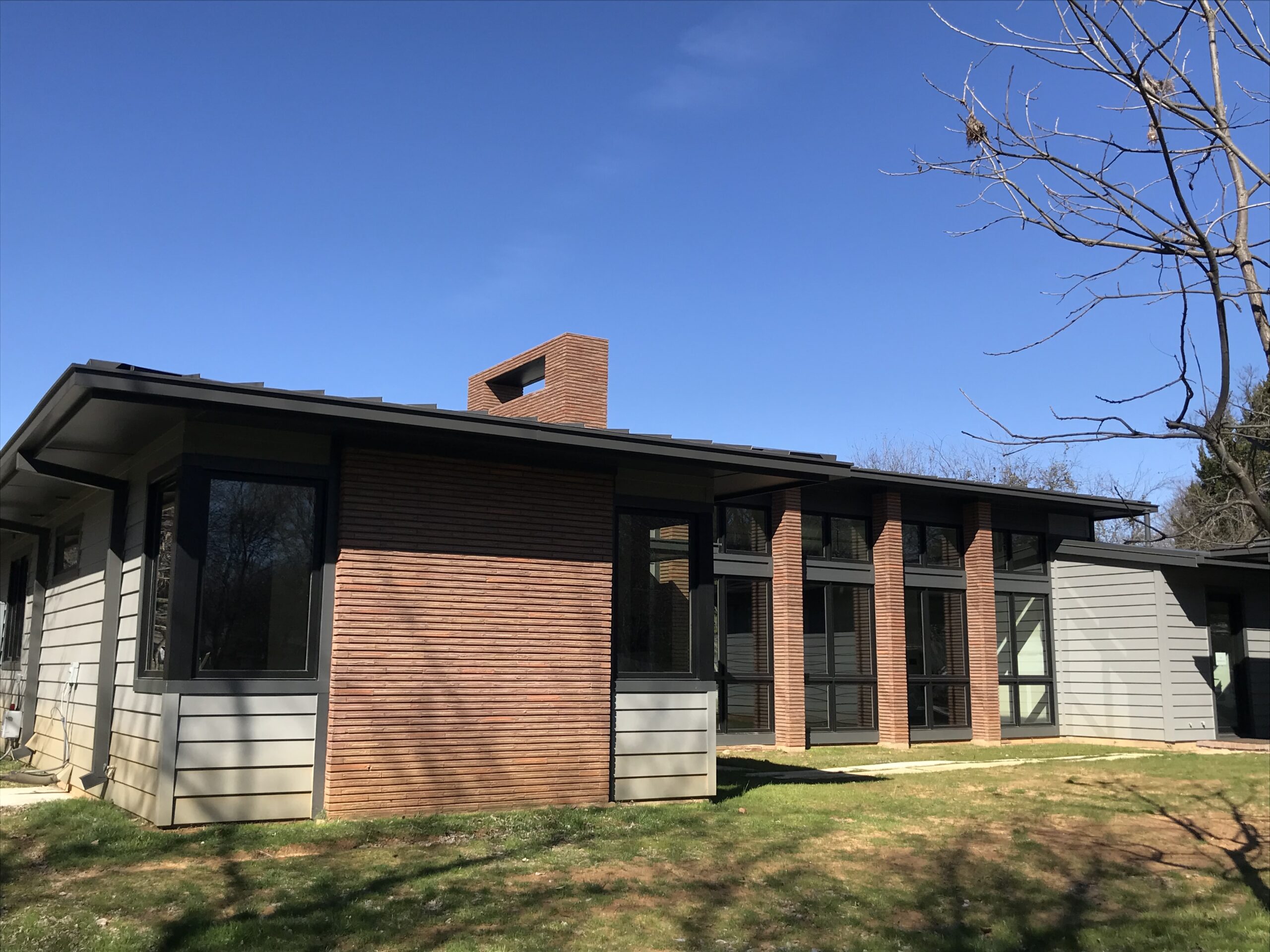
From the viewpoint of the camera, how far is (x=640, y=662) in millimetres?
10273

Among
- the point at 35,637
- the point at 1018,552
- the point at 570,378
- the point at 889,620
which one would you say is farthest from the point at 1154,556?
the point at 35,637

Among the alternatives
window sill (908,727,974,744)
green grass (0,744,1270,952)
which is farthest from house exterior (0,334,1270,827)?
window sill (908,727,974,744)

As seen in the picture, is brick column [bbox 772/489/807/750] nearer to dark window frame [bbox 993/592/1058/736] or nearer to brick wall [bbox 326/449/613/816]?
dark window frame [bbox 993/592/1058/736]

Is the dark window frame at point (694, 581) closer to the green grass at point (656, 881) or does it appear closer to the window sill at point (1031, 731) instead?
the green grass at point (656, 881)

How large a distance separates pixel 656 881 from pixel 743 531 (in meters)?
11.5

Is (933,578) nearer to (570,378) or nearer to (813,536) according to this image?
(813,536)

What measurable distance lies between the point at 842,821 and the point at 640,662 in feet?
7.61

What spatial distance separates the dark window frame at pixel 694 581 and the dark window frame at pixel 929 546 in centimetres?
967

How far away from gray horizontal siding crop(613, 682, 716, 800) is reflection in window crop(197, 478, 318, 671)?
Answer: 3.07 meters

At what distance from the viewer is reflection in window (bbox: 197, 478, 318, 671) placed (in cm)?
839

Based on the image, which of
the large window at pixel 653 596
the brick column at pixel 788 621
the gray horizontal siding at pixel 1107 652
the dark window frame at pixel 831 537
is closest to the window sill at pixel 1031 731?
the gray horizontal siding at pixel 1107 652

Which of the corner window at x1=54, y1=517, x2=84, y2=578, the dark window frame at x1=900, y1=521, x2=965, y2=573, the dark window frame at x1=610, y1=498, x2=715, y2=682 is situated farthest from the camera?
the dark window frame at x1=900, y1=521, x2=965, y2=573

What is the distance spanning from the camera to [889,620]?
18.9 metres

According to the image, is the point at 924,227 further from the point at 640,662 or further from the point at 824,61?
the point at 640,662
